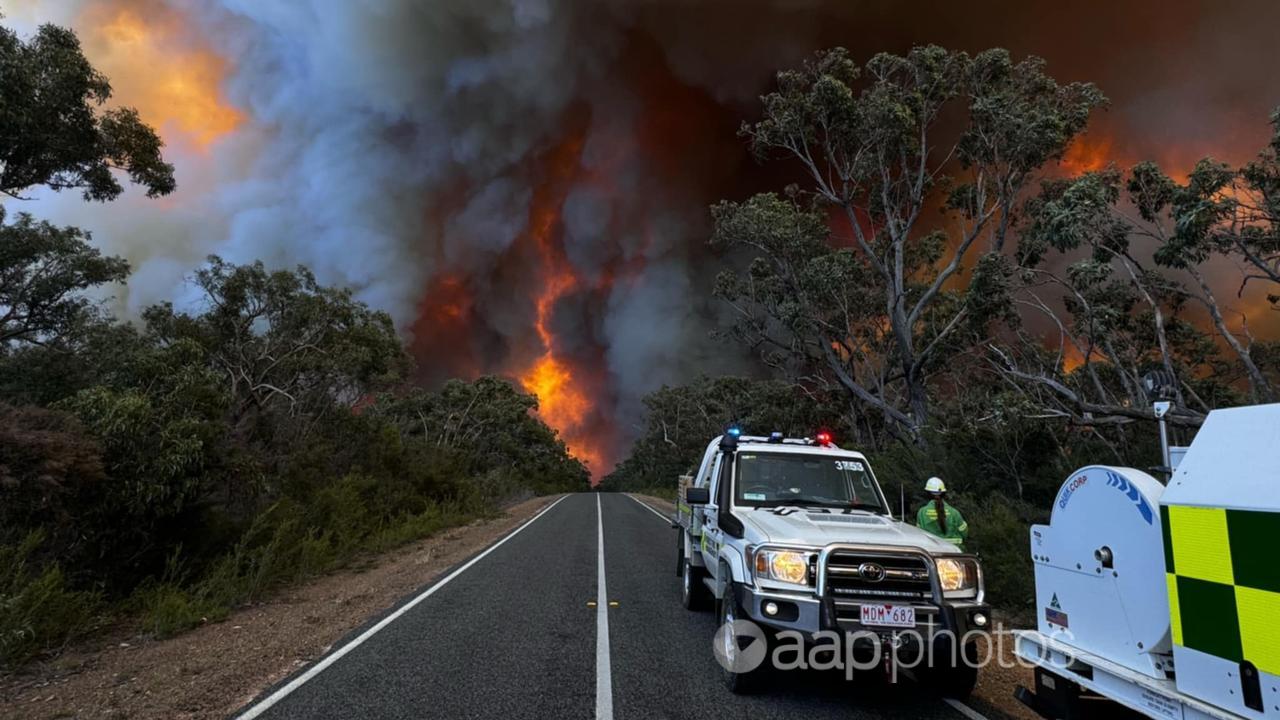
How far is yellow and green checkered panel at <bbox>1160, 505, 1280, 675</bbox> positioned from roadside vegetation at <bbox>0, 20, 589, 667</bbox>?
9556 millimetres

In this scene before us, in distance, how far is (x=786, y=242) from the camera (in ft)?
83.1

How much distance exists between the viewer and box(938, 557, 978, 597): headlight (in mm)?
4965

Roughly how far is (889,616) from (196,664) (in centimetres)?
660

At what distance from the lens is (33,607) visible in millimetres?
6766

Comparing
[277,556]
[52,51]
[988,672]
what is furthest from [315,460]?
[988,672]

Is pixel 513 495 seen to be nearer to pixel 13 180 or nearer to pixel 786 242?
pixel 786 242

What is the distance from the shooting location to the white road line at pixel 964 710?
16.0 ft

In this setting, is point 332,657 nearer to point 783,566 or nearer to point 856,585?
point 783,566

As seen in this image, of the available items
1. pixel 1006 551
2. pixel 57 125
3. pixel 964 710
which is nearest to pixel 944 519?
pixel 964 710

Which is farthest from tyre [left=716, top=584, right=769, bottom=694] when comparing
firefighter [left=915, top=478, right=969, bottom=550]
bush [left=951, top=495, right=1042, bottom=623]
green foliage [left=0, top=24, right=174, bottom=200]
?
green foliage [left=0, top=24, right=174, bottom=200]

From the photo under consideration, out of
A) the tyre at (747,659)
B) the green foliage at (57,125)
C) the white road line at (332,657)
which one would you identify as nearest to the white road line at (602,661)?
the tyre at (747,659)

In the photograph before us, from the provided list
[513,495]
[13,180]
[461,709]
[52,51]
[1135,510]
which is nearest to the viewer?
[1135,510]

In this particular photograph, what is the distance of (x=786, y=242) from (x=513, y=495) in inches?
1095

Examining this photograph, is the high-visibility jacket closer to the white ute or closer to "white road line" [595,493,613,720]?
the white ute
